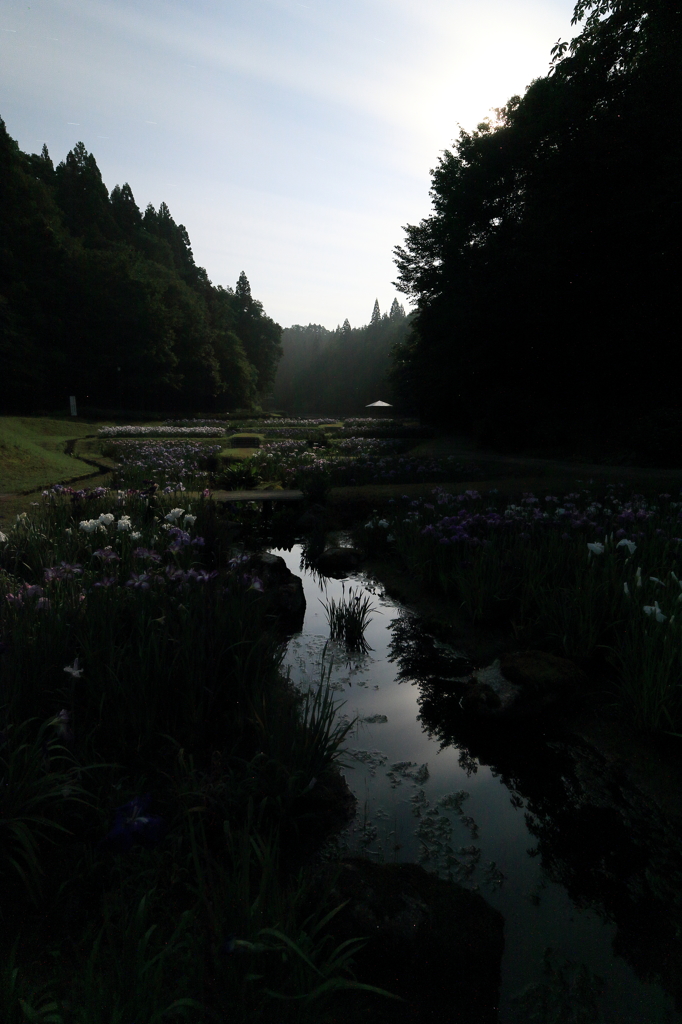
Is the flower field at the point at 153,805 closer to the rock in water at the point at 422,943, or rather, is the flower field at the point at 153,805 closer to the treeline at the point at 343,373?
the rock in water at the point at 422,943

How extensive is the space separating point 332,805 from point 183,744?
0.72 metres

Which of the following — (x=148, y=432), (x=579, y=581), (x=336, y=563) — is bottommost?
(x=336, y=563)

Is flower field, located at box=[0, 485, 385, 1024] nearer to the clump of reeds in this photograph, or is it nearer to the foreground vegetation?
the foreground vegetation

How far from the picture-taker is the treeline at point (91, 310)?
32.9 metres

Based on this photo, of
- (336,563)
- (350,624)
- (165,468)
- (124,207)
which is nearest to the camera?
(350,624)

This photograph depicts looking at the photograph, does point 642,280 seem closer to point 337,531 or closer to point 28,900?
point 337,531

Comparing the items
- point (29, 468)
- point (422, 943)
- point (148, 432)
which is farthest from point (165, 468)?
point (148, 432)

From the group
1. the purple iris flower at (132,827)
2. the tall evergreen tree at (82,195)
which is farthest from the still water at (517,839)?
the tall evergreen tree at (82,195)

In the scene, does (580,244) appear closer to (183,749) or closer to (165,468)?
(165,468)

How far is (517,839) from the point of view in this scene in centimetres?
234

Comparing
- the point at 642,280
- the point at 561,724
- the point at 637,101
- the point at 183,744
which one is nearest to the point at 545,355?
the point at 642,280

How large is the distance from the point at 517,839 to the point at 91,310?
44.8 metres

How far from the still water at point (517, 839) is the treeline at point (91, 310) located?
34959 mm

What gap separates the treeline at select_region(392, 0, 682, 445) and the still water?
45.6 ft
